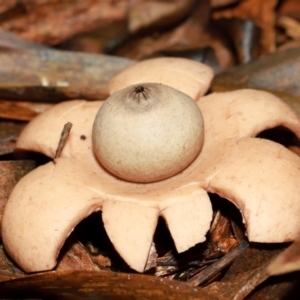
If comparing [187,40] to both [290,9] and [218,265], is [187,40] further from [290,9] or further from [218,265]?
[218,265]

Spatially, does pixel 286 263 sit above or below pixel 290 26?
above

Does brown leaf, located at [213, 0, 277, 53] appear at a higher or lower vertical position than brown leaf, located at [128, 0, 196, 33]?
lower

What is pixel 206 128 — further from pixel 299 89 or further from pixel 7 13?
pixel 7 13

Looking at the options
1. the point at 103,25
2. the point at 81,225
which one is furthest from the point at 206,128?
the point at 103,25

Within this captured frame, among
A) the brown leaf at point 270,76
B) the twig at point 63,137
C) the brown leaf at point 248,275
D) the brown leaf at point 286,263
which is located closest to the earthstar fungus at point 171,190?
the twig at point 63,137

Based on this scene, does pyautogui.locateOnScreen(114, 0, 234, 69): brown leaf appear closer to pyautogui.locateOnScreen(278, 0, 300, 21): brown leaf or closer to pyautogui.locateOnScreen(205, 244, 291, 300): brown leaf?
pyautogui.locateOnScreen(278, 0, 300, 21): brown leaf

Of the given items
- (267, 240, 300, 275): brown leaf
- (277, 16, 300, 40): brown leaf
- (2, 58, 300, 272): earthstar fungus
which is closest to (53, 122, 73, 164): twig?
(2, 58, 300, 272): earthstar fungus

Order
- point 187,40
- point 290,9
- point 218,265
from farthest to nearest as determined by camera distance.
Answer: point 290,9, point 187,40, point 218,265

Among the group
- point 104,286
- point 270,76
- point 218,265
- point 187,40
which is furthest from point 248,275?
point 187,40
